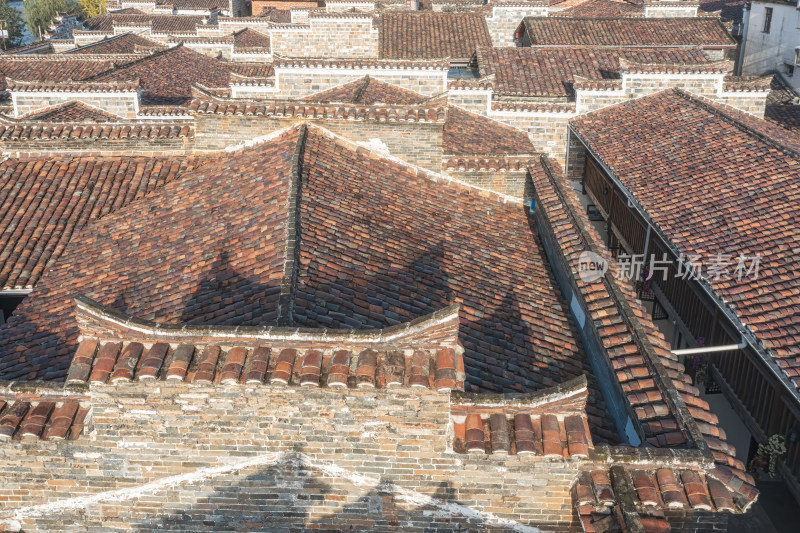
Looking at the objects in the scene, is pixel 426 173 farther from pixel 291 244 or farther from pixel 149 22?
pixel 149 22

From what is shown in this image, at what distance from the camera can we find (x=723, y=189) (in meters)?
15.0

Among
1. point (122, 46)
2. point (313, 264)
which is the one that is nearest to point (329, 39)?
point (122, 46)

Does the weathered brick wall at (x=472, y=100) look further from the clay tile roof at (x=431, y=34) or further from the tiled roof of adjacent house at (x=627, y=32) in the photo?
the tiled roof of adjacent house at (x=627, y=32)

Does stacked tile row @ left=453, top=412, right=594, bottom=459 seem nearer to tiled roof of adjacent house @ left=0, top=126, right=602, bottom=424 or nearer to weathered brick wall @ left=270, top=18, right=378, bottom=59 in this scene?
tiled roof of adjacent house @ left=0, top=126, right=602, bottom=424

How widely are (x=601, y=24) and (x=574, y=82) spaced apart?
34.0 feet

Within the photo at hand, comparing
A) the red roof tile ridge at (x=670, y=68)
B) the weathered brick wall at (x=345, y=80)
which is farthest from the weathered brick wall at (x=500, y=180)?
the red roof tile ridge at (x=670, y=68)

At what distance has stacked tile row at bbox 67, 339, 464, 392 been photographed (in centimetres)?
606

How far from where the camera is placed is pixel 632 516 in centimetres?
611

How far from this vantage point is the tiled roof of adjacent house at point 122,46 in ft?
116

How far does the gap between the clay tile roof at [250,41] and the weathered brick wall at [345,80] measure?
17.1 meters

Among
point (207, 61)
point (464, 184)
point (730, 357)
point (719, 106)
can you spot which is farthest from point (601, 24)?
point (730, 357)

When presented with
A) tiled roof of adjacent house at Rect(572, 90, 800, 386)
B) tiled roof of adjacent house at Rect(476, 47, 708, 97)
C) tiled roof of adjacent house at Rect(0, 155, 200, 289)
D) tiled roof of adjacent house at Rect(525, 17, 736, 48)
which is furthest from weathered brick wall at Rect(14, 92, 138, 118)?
tiled roof of adjacent house at Rect(525, 17, 736, 48)

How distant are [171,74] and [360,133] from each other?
16852mm

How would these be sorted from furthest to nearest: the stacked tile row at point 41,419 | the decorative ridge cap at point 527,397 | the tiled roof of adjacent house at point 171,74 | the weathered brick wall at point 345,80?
the tiled roof of adjacent house at point 171,74
the weathered brick wall at point 345,80
the stacked tile row at point 41,419
the decorative ridge cap at point 527,397
